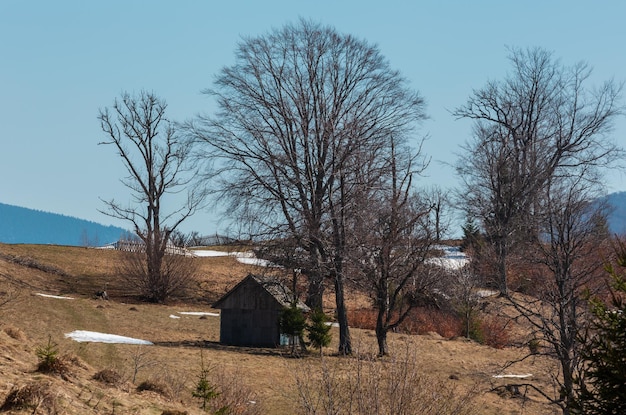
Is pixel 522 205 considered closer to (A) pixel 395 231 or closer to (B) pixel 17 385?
(A) pixel 395 231

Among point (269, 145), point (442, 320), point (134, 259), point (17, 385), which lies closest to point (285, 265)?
point (269, 145)

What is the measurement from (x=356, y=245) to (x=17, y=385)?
19.9 meters

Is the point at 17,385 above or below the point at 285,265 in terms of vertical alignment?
below

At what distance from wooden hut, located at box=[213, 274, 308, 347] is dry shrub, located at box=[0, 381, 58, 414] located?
20.5m

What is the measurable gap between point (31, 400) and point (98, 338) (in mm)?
18225

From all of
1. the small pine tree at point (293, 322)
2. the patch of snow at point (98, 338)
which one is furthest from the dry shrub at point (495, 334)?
the patch of snow at point (98, 338)

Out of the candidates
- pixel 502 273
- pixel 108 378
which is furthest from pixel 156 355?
pixel 502 273

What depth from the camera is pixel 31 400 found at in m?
10.5

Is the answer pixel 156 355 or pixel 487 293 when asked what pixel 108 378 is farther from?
pixel 487 293

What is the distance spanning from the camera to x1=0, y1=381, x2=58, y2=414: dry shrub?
10383 mm

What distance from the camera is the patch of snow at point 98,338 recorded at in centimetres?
2764

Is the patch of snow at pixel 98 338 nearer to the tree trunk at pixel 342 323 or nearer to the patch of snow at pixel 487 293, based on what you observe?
the tree trunk at pixel 342 323

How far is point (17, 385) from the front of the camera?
37.2 ft

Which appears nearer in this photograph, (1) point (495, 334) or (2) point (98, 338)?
(2) point (98, 338)
